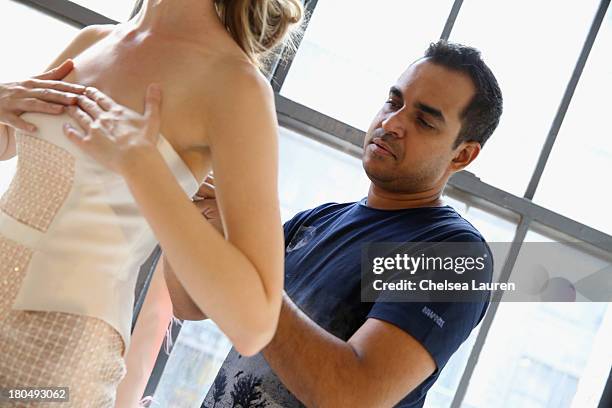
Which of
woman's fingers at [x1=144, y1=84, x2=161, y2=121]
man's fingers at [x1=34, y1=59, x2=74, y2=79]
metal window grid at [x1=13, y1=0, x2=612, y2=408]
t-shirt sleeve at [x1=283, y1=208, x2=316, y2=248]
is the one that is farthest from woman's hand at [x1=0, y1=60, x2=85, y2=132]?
metal window grid at [x1=13, y1=0, x2=612, y2=408]

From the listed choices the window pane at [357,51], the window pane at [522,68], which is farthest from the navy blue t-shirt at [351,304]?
the window pane at [522,68]

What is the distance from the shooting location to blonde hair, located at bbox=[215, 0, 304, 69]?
4.54 feet

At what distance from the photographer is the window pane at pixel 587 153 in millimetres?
3039

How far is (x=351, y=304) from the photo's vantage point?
67.9 inches

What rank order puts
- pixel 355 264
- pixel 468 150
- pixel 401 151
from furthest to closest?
1. pixel 468 150
2. pixel 401 151
3. pixel 355 264

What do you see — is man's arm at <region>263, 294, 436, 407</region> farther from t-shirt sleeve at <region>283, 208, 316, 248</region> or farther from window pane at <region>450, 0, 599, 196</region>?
window pane at <region>450, 0, 599, 196</region>

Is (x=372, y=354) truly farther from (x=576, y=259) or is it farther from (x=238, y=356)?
(x=576, y=259)

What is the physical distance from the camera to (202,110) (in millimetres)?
1239

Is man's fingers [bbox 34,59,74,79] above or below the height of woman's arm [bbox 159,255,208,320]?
above

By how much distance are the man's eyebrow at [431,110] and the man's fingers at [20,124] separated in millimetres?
999

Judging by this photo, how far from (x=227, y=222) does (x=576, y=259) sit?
2.21 meters

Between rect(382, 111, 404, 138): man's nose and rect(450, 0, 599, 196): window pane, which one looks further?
rect(450, 0, 599, 196): window pane

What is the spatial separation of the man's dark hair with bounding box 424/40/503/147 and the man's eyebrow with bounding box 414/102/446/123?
0.07 m

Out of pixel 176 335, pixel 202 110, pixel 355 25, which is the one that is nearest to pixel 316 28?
pixel 355 25
